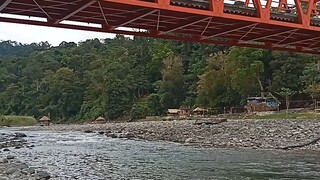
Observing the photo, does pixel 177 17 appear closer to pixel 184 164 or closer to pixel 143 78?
pixel 184 164

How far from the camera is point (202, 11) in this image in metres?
14.6

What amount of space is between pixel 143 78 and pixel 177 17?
88.4 metres

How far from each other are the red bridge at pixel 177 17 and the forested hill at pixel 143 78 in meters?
37.9

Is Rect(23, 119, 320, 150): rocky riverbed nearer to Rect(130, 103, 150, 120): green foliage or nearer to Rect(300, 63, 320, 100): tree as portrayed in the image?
Rect(300, 63, 320, 100): tree

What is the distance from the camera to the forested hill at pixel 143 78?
208ft

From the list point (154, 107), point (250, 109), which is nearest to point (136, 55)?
point (154, 107)

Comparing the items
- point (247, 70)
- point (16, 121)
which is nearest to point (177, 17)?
point (247, 70)

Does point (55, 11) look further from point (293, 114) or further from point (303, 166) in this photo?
point (293, 114)

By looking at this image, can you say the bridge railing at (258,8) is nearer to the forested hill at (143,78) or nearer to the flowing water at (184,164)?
the flowing water at (184,164)

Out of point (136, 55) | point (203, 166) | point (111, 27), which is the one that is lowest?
point (203, 166)

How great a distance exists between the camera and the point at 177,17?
50.5 feet

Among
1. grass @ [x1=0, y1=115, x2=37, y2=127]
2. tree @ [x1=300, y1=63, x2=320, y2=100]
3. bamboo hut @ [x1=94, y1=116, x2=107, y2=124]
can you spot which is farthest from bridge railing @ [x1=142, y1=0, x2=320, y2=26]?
grass @ [x1=0, y1=115, x2=37, y2=127]

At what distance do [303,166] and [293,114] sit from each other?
2966cm

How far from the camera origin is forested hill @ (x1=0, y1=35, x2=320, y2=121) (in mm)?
63375
